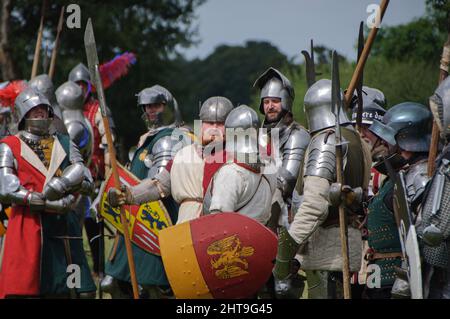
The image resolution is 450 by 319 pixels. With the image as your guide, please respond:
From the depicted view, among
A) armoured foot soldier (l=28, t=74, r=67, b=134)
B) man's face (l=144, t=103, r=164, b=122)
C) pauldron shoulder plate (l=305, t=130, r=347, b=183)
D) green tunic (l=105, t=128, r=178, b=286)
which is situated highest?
armoured foot soldier (l=28, t=74, r=67, b=134)

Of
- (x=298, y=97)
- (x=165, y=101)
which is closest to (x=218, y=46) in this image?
(x=298, y=97)

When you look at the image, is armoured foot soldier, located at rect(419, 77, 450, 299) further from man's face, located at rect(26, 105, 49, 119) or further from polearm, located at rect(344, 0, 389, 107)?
man's face, located at rect(26, 105, 49, 119)

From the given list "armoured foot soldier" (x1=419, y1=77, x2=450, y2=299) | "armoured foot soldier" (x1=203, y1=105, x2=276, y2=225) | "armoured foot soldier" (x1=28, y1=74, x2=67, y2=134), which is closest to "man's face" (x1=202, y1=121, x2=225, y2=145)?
"armoured foot soldier" (x1=203, y1=105, x2=276, y2=225)

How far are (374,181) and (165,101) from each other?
2044 mm

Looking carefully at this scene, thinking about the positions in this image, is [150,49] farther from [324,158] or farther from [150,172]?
[324,158]

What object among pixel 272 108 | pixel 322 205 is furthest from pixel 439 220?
pixel 272 108

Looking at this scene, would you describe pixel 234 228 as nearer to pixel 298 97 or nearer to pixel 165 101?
pixel 165 101

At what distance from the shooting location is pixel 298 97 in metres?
17.2

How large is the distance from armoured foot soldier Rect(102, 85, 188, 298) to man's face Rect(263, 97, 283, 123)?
2.89ft

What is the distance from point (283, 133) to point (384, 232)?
5.01ft

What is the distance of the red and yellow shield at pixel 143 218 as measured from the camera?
26.9 ft

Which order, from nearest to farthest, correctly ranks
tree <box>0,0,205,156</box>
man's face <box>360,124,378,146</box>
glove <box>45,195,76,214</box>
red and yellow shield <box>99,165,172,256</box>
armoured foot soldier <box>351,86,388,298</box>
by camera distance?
armoured foot soldier <box>351,86,388,298</box>
man's face <box>360,124,378,146</box>
glove <box>45,195,76,214</box>
red and yellow shield <box>99,165,172,256</box>
tree <box>0,0,205,156</box>

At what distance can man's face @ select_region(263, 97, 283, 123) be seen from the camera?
775cm
